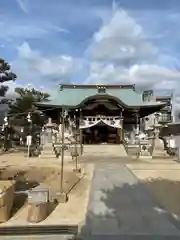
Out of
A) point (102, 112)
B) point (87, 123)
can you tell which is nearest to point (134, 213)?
point (87, 123)

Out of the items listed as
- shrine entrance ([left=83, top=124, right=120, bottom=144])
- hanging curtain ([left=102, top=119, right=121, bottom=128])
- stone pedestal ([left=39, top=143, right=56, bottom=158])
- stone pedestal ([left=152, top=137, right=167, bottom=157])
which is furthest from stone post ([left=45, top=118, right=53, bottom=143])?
stone pedestal ([left=152, top=137, right=167, bottom=157])

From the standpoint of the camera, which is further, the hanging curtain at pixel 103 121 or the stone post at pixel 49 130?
the hanging curtain at pixel 103 121

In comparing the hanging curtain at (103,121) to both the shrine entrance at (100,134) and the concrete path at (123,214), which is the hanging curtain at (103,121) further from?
the concrete path at (123,214)

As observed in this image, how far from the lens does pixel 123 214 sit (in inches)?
305

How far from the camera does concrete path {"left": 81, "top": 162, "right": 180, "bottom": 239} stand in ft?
21.1

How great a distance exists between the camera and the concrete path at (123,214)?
643 cm

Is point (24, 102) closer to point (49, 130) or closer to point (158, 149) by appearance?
point (49, 130)

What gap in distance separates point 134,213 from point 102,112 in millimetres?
23328

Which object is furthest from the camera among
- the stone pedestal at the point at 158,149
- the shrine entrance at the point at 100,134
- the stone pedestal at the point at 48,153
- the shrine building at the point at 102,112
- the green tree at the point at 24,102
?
the green tree at the point at 24,102

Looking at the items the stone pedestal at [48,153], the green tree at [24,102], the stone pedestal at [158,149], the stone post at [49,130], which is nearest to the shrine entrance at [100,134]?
the stone post at [49,130]

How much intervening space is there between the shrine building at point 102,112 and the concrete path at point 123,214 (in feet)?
59.9

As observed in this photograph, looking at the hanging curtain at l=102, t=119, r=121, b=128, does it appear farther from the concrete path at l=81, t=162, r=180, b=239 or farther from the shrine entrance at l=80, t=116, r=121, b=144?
the concrete path at l=81, t=162, r=180, b=239

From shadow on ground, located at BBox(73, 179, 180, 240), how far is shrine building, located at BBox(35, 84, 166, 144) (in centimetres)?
1861

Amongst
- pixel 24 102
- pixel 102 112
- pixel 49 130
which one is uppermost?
pixel 24 102
